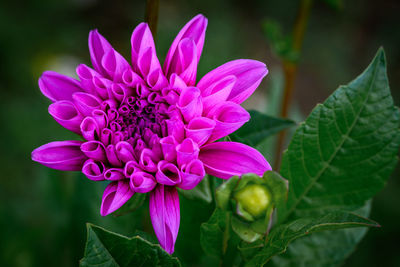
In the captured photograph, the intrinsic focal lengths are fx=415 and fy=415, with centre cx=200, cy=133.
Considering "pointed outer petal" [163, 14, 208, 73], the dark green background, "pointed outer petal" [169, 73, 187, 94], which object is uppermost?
"pointed outer petal" [163, 14, 208, 73]

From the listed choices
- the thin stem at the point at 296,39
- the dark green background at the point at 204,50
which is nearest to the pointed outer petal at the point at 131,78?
the thin stem at the point at 296,39

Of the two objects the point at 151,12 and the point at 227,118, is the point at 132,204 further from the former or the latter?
the point at 151,12

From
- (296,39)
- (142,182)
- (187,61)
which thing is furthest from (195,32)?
(296,39)

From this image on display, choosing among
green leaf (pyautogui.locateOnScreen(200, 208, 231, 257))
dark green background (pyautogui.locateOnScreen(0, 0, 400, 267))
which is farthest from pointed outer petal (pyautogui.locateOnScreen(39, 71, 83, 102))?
dark green background (pyautogui.locateOnScreen(0, 0, 400, 267))

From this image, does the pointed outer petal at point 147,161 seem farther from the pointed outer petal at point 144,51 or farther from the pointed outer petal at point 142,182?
the pointed outer petal at point 144,51

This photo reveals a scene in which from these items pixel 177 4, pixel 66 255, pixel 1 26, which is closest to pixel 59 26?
pixel 1 26

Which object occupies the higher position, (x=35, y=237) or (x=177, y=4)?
(x=177, y=4)

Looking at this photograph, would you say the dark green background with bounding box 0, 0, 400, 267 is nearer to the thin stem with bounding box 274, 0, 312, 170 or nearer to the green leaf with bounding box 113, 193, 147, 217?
the thin stem with bounding box 274, 0, 312, 170

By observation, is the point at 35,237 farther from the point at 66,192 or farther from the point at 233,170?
the point at 233,170
